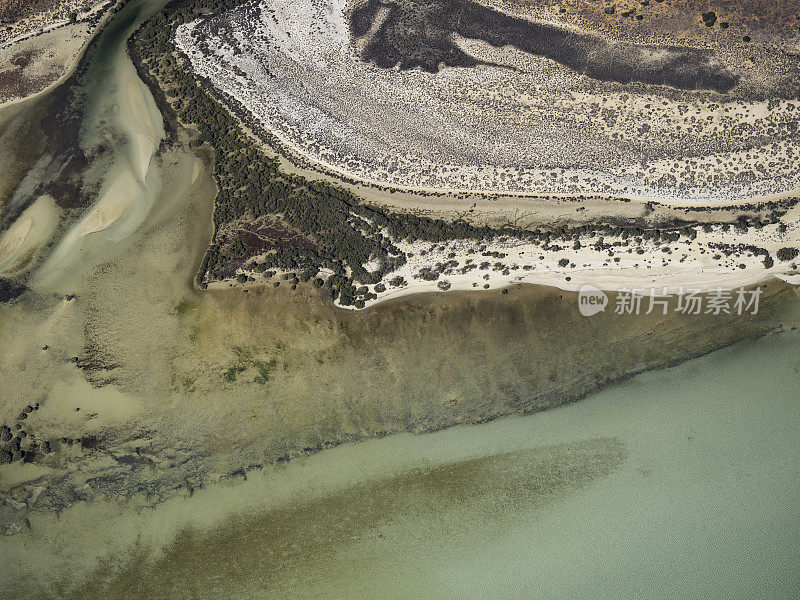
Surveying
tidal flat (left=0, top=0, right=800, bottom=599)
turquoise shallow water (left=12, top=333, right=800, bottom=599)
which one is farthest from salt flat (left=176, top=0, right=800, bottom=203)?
turquoise shallow water (left=12, top=333, right=800, bottom=599)

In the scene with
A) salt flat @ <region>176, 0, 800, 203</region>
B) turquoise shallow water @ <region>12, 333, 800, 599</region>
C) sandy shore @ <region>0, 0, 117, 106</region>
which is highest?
sandy shore @ <region>0, 0, 117, 106</region>

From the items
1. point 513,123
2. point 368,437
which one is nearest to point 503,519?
point 368,437

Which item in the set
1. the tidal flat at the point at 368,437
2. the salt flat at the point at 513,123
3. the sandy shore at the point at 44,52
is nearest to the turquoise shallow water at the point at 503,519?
the tidal flat at the point at 368,437

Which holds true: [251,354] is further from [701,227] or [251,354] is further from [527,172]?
[701,227]

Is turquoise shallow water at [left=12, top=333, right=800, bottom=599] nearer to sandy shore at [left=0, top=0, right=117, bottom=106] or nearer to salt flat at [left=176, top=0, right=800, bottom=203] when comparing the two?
salt flat at [left=176, top=0, right=800, bottom=203]

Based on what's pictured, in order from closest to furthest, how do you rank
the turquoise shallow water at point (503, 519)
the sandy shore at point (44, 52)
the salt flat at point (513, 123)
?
the turquoise shallow water at point (503, 519), the salt flat at point (513, 123), the sandy shore at point (44, 52)

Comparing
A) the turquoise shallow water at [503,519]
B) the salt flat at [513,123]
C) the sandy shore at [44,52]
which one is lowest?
the turquoise shallow water at [503,519]

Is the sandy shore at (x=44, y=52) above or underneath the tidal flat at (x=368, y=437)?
above

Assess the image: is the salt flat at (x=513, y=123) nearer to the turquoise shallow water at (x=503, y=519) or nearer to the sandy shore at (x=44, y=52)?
the sandy shore at (x=44, y=52)

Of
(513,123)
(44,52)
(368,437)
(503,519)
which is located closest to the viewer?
(503,519)

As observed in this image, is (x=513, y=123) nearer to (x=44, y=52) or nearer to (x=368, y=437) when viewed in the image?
(x=368, y=437)

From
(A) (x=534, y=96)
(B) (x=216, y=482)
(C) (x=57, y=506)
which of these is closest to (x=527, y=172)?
(A) (x=534, y=96)
